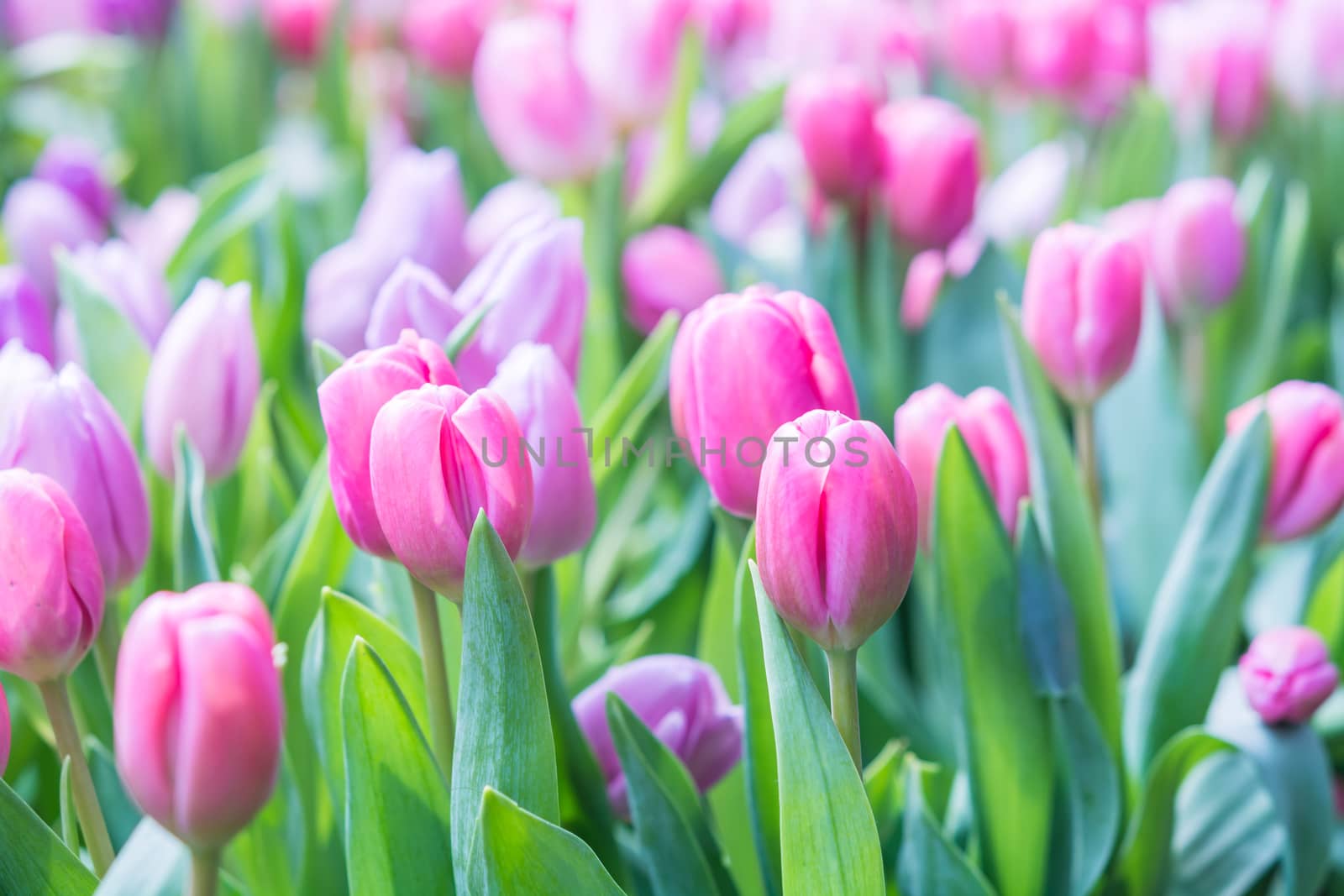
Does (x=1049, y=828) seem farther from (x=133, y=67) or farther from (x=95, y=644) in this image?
(x=133, y=67)

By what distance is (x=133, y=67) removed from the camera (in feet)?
4.28

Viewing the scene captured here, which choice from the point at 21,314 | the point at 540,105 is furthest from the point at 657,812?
the point at 540,105

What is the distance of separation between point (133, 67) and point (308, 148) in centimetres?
25

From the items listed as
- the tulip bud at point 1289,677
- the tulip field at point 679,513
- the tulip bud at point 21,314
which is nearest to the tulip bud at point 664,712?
the tulip field at point 679,513

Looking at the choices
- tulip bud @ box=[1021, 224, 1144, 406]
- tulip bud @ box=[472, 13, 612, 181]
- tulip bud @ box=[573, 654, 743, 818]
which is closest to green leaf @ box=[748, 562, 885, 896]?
tulip bud @ box=[573, 654, 743, 818]

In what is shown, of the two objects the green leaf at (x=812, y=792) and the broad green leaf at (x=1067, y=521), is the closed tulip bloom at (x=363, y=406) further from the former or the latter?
the broad green leaf at (x=1067, y=521)

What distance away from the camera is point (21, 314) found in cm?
64

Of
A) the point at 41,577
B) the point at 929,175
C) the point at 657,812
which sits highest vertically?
Result: the point at 929,175

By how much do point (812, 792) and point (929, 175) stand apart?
46 centimetres

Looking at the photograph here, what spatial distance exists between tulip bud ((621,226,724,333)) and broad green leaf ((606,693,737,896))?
0.39m

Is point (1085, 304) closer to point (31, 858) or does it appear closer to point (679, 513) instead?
point (679, 513)

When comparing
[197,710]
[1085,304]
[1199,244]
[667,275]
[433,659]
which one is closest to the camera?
[197,710]

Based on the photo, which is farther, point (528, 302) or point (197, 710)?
point (528, 302)

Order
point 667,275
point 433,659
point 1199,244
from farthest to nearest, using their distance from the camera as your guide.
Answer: point 667,275, point 1199,244, point 433,659
